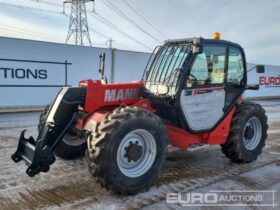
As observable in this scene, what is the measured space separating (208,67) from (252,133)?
1.62 meters

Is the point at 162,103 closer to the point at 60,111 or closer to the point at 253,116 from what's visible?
the point at 60,111

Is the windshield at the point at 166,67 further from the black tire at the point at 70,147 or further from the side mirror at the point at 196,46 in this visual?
the black tire at the point at 70,147

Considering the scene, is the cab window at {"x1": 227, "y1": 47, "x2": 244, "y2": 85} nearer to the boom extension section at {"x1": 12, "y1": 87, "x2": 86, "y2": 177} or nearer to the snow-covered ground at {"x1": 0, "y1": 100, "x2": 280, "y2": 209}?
the snow-covered ground at {"x1": 0, "y1": 100, "x2": 280, "y2": 209}

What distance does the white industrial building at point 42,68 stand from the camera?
33.6 feet

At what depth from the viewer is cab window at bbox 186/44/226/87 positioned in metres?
4.62

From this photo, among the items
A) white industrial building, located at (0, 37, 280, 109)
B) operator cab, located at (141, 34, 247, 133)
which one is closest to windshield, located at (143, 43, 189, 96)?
operator cab, located at (141, 34, 247, 133)

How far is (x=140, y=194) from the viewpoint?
3945 millimetres

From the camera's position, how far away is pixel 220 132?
5102 millimetres

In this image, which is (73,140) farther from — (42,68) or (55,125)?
(42,68)

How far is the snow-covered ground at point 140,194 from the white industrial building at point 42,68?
4.67m

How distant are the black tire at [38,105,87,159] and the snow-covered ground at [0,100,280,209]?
0.12 m

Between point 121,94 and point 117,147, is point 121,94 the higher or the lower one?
the higher one

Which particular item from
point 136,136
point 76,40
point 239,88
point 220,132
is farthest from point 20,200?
point 76,40

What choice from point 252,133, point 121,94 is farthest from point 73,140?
point 252,133
